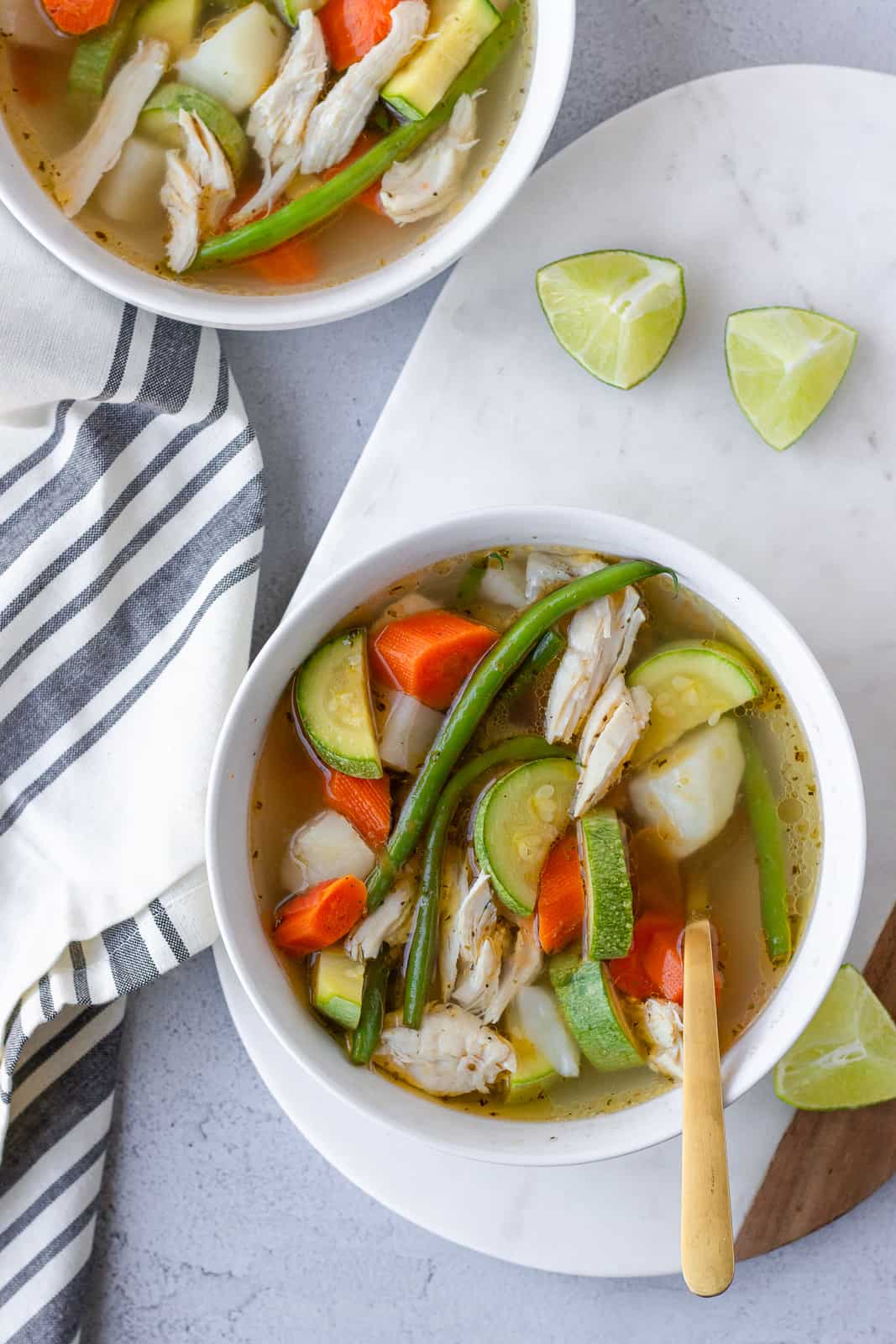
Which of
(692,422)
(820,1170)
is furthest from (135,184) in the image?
(820,1170)

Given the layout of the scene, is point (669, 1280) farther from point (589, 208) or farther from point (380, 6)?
point (380, 6)

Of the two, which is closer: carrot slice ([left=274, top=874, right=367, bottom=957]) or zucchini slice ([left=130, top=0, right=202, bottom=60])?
carrot slice ([left=274, top=874, right=367, bottom=957])

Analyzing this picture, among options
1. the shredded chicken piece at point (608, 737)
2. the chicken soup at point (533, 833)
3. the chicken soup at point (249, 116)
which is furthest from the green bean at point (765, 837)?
the chicken soup at point (249, 116)

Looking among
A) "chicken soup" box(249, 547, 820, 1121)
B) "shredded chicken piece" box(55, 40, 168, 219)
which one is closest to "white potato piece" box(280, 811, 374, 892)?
"chicken soup" box(249, 547, 820, 1121)

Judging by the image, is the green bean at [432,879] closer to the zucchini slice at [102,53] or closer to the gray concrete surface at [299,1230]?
the gray concrete surface at [299,1230]

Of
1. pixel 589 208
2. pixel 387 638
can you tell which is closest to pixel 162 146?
pixel 589 208

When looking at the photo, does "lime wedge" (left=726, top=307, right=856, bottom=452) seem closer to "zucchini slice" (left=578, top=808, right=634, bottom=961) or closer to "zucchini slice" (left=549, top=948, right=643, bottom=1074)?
"zucchini slice" (left=578, top=808, right=634, bottom=961)

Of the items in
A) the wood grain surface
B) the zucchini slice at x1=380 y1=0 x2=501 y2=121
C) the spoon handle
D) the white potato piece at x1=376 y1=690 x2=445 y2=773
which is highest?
the zucchini slice at x1=380 y1=0 x2=501 y2=121
